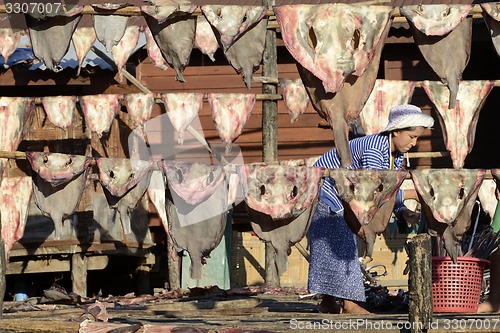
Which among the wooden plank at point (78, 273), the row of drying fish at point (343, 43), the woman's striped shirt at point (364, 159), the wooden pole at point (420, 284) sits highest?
the row of drying fish at point (343, 43)

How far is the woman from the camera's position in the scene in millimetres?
8234

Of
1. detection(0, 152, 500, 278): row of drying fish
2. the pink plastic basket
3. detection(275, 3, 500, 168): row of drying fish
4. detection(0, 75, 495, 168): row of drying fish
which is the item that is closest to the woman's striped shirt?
detection(275, 3, 500, 168): row of drying fish

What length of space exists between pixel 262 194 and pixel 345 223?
721 millimetres

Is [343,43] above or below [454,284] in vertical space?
above

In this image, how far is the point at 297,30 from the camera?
839 cm

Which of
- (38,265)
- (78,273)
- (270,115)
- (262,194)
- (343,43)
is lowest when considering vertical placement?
(78,273)

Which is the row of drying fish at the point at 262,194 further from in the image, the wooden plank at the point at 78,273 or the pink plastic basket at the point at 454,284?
the wooden plank at the point at 78,273

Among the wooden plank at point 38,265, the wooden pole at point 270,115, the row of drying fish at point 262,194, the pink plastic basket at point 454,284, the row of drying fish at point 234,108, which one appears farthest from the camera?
the wooden plank at point 38,265

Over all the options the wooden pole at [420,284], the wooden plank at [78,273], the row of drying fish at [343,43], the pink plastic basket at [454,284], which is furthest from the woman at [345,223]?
the wooden plank at [78,273]

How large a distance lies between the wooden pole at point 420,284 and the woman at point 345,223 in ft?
3.68

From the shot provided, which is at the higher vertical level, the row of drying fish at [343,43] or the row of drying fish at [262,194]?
the row of drying fish at [343,43]

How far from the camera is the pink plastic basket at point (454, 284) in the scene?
813cm

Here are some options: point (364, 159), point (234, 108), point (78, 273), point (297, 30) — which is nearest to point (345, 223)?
point (364, 159)

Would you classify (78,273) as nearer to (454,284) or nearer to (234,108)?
(234,108)
